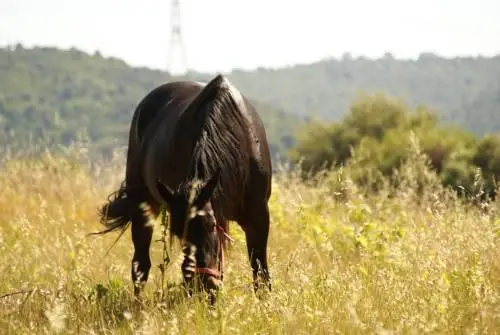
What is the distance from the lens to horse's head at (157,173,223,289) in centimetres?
365

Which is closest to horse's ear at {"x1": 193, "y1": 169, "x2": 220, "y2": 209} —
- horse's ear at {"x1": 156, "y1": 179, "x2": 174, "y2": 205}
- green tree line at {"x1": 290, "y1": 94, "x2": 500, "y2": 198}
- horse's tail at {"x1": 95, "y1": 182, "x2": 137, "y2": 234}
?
horse's ear at {"x1": 156, "y1": 179, "x2": 174, "y2": 205}

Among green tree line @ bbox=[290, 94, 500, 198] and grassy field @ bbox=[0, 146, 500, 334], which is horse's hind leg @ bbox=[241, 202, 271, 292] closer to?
grassy field @ bbox=[0, 146, 500, 334]

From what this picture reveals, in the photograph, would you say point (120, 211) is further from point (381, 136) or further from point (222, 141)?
point (381, 136)

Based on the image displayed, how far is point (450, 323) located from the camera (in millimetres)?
3350

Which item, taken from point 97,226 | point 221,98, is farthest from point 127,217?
point 97,226

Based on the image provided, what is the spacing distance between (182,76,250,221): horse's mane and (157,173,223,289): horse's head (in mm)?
232

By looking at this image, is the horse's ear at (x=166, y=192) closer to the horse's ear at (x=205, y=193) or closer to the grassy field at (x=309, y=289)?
the horse's ear at (x=205, y=193)

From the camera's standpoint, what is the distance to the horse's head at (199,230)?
3.65 m

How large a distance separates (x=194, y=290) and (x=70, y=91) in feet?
657

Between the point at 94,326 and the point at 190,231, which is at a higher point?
the point at 190,231

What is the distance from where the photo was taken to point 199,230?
3.74 metres

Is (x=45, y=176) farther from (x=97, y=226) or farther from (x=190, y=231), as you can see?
(x=190, y=231)

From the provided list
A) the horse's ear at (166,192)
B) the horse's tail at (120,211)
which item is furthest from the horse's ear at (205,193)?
the horse's tail at (120,211)

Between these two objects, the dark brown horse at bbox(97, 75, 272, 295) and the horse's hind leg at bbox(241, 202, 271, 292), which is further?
the horse's hind leg at bbox(241, 202, 271, 292)
